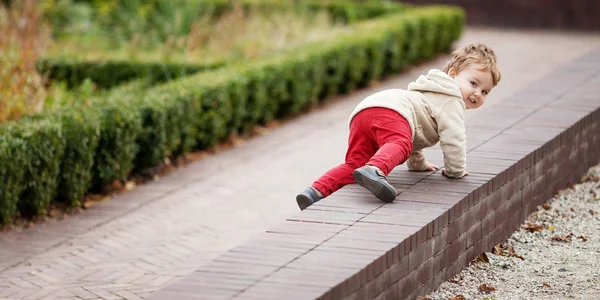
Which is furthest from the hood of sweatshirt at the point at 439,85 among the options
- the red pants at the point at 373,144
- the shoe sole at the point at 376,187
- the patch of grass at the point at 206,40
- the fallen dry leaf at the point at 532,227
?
the patch of grass at the point at 206,40

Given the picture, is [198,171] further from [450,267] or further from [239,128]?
[450,267]

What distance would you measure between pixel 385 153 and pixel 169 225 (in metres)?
2.53

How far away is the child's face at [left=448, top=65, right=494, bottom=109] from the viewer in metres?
5.48

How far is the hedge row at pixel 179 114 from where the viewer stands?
732cm

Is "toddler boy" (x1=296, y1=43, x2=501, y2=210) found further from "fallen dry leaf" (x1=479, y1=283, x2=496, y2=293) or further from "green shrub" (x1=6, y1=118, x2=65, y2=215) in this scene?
"green shrub" (x1=6, y1=118, x2=65, y2=215)

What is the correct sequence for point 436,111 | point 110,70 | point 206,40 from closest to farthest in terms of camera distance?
1. point 436,111
2. point 110,70
3. point 206,40

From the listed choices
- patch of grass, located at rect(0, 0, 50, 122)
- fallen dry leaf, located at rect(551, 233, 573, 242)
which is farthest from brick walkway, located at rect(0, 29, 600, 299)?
fallen dry leaf, located at rect(551, 233, 573, 242)

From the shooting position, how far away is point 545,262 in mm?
5449

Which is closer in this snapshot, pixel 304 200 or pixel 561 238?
pixel 304 200

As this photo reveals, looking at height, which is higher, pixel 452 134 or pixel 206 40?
pixel 452 134

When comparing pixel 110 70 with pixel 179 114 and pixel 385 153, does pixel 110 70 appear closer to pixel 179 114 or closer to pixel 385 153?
pixel 179 114

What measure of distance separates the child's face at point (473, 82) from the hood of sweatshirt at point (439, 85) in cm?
8

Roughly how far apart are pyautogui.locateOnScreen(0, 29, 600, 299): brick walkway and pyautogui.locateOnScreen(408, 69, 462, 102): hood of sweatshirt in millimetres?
1884

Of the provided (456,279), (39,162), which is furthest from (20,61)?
(456,279)
